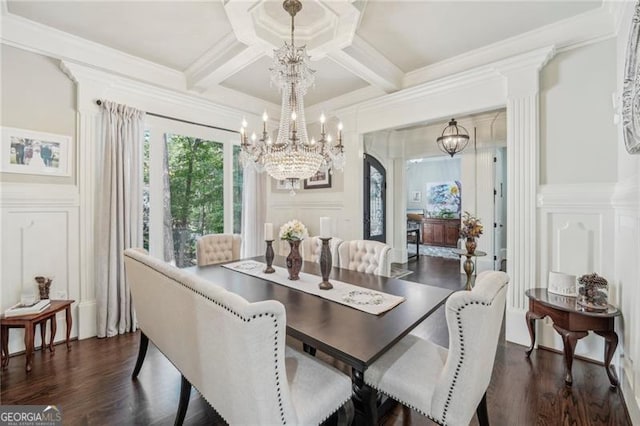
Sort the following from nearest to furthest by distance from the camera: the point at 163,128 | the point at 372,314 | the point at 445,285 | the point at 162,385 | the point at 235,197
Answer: the point at 372,314
the point at 162,385
the point at 163,128
the point at 235,197
the point at 445,285

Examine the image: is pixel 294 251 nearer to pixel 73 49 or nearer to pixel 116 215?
pixel 116 215

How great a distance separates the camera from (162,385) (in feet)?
6.76

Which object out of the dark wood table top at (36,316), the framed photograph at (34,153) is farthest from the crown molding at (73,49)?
the dark wood table top at (36,316)

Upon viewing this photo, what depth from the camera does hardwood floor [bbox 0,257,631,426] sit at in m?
1.74

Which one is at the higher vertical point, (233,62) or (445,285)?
(233,62)

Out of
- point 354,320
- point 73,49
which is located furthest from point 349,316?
point 73,49

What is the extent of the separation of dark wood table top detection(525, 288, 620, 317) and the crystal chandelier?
195 cm

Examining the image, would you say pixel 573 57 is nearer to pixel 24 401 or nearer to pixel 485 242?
pixel 485 242

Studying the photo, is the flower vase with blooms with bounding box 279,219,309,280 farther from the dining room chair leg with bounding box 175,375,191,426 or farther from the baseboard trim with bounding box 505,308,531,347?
the baseboard trim with bounding box 505,308,531,347

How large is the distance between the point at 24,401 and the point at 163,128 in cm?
275

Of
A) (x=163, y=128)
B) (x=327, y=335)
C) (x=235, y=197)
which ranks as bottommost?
(x=327, y=335)

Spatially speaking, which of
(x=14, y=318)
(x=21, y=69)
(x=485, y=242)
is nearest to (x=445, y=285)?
(x=485, y=242)

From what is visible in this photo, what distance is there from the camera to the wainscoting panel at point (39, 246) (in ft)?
8.11

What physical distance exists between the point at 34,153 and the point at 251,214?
239 cm
